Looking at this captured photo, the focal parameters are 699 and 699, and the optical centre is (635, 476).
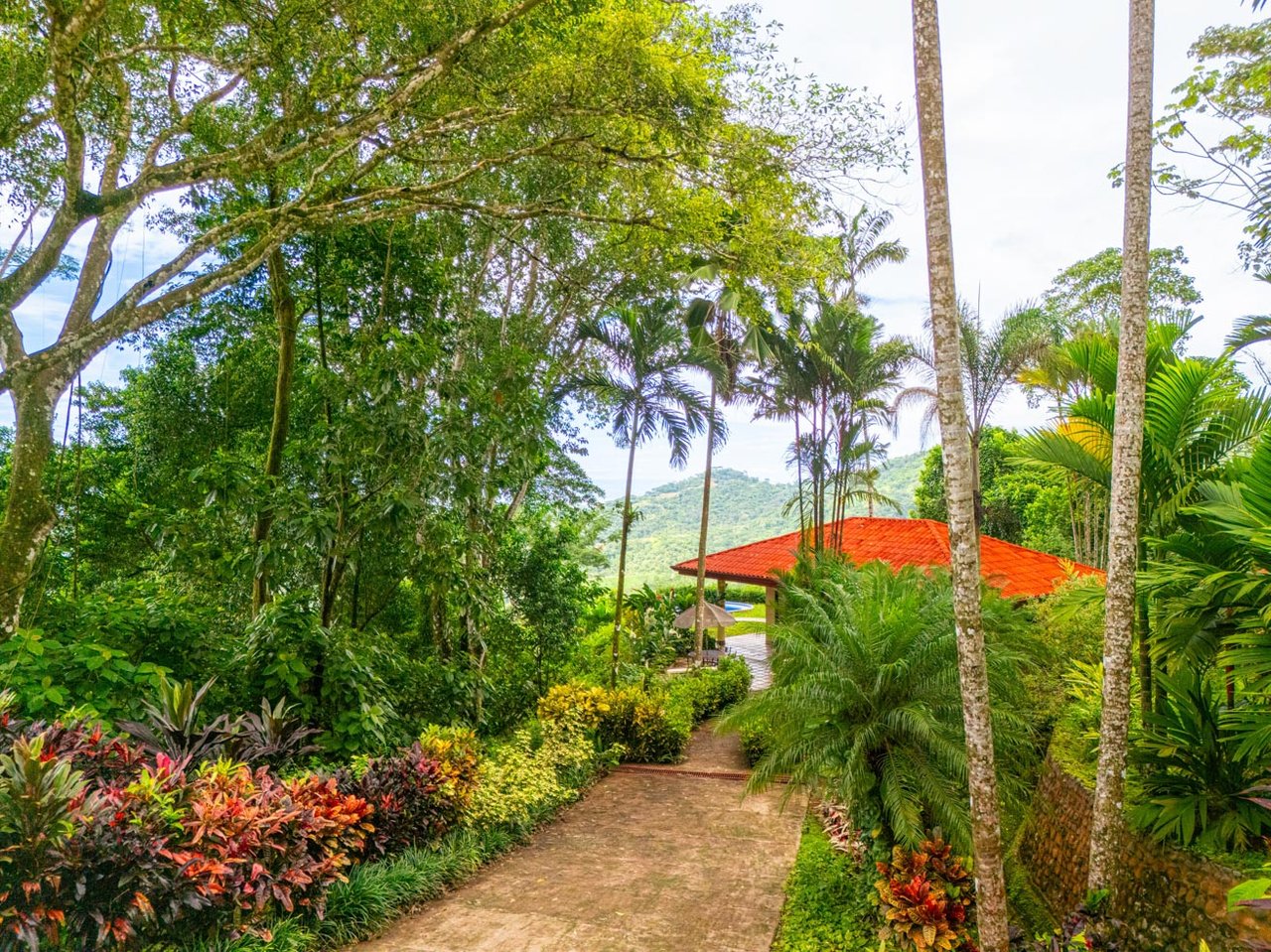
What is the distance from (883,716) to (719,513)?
51.5m

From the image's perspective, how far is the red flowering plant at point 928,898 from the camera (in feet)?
13.3

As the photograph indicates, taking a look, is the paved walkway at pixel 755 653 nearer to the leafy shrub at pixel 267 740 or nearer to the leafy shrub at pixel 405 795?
the leafy shrub at pixel 405 795

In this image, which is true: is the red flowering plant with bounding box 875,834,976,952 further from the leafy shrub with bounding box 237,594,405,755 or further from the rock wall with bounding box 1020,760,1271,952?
the leafy shrub with bounding box 237,594,405,755

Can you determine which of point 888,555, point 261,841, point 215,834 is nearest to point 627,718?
point 261,841

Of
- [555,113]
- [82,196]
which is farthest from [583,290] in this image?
[82,196]

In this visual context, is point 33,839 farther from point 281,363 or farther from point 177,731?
point 281,363

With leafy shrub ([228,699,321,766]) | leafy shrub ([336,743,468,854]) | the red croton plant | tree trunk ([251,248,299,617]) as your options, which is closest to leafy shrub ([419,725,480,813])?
leafy shrub ([336,743,468,854])

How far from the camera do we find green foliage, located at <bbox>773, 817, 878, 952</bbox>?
442 centimetres

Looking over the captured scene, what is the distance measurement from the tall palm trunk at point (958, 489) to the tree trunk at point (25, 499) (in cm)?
716

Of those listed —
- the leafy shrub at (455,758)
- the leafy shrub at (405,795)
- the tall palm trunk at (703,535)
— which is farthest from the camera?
the tall palm trunk at (703,535)

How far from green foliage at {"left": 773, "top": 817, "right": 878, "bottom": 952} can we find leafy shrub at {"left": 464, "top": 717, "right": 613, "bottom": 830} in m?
2.41

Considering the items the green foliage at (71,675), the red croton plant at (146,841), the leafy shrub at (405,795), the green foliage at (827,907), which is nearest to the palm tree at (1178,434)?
the green foliage at (827,907)

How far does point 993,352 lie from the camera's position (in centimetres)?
1204

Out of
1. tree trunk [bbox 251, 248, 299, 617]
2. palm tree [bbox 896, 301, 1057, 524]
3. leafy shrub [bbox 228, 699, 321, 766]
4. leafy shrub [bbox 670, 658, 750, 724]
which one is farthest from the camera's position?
palm tree [bbox 896, 301, 1057, 524]
